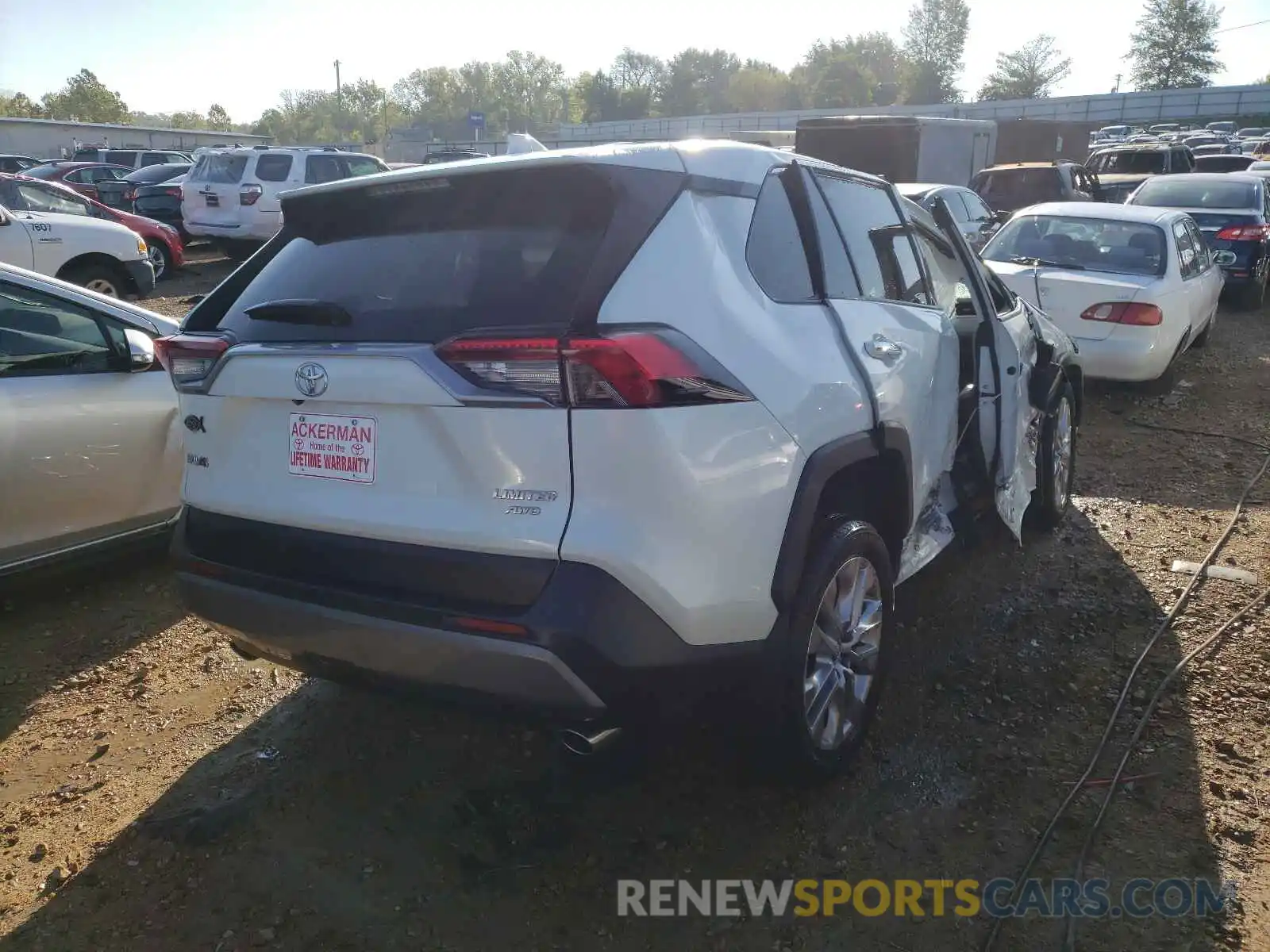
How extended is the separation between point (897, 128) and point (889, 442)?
17486 mm

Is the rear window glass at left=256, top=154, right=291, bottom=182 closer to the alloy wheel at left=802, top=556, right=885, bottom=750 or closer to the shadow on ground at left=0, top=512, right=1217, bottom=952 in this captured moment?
the shadow on ground at left=0, top=512, right=1217, bottom=952

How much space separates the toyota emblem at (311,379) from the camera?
2.50m

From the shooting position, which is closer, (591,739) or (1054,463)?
(591,739)

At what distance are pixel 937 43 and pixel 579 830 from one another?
377 ft

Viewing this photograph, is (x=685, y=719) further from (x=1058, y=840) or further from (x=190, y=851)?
(x=190, y=851)

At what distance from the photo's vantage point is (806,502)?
105 inches

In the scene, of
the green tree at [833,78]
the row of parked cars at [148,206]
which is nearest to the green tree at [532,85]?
the green tree at [833,78]

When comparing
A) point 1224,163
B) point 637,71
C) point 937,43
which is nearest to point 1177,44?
point 937,43

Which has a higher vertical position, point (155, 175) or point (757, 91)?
point (757, 91)

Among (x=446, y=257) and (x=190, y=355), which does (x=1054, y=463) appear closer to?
(x=446, y=257)

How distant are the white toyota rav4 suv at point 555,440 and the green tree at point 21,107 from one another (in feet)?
362

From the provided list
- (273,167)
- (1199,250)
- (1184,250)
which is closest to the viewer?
(1184,250)

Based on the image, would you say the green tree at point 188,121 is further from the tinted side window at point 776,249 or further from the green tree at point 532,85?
the tinted side window at point 776,249

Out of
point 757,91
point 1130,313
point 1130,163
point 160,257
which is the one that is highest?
point 757,91
